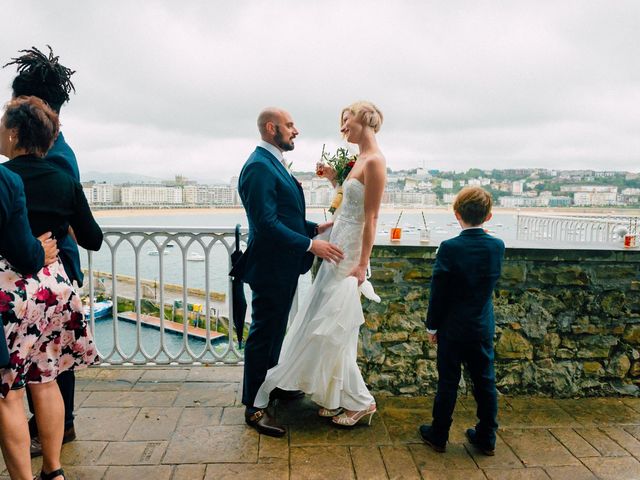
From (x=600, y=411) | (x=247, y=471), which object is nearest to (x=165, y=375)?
(x=247, y=471)

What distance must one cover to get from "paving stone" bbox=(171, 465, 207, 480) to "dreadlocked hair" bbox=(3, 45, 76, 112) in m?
1.82

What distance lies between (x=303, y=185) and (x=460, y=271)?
42.2 inches

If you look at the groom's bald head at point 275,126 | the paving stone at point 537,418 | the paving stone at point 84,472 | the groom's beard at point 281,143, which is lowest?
the paving stone at point 537,418

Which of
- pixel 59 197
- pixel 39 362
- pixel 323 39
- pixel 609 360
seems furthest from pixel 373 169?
pixel 323 39

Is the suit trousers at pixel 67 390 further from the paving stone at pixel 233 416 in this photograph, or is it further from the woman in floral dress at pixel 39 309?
the paving stone at pixel 233 416

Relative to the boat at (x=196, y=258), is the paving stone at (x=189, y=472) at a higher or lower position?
lower

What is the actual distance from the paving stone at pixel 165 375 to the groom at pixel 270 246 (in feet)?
2.99

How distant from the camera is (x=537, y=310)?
3.12 meters

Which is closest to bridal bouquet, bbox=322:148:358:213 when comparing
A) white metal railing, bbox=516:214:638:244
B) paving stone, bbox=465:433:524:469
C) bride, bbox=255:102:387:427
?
bride, bbox=255:102:387:427

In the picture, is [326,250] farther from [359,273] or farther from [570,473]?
[570,473]

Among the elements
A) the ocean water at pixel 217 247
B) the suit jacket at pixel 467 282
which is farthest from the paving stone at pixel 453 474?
the ocean water at pixel 217 247

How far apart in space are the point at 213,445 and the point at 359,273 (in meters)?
1.17

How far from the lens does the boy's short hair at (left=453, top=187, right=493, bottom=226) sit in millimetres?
2277

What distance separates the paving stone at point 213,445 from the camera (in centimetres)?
232
